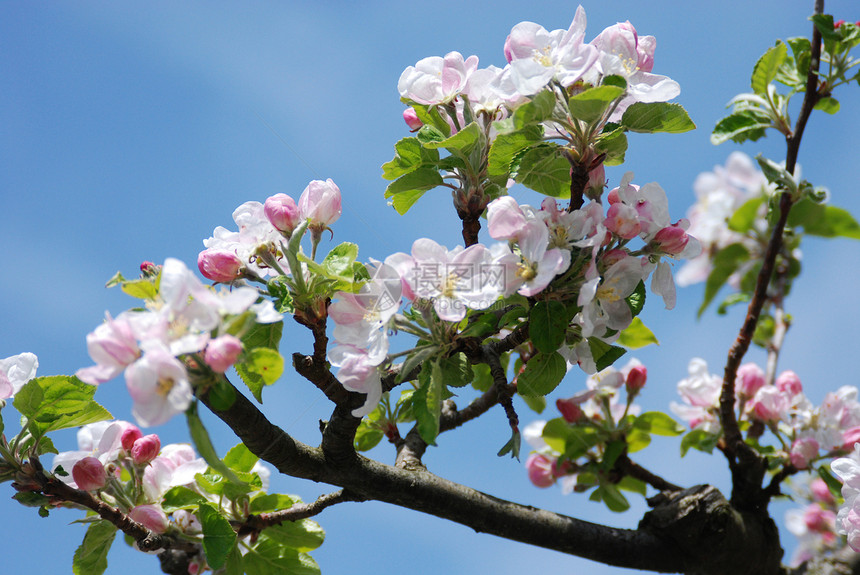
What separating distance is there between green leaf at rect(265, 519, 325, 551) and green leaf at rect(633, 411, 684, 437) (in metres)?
1.15

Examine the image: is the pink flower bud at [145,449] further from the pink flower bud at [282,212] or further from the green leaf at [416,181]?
the green leaf at [416,181]

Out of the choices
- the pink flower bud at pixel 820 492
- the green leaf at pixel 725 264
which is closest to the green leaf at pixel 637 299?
the pink flower bud at pixel 820 492

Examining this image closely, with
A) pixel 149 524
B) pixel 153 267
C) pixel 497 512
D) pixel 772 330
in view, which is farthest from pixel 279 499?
pixel 772 330

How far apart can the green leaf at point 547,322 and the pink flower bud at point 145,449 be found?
950 millimetres

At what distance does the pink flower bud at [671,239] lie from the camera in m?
1.39

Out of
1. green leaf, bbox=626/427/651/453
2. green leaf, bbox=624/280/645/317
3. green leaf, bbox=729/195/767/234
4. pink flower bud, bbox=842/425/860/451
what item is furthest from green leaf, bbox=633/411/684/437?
green leaf, bbox=729/195/767/234

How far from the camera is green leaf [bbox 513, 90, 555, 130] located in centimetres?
127

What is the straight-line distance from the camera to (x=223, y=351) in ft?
3.02

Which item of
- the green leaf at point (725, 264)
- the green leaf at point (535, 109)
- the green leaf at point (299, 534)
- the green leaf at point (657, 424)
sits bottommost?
the green leaf at point (299, 534)

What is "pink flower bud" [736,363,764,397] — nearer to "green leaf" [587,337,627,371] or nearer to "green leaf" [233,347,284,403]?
"green leaf" [587,337,627,371]

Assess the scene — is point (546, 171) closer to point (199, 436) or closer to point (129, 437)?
point (199, 436)

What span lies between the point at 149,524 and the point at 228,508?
194mm

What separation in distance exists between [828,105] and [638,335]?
0.84 meters

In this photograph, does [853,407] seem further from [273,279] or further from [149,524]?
[149,524]
